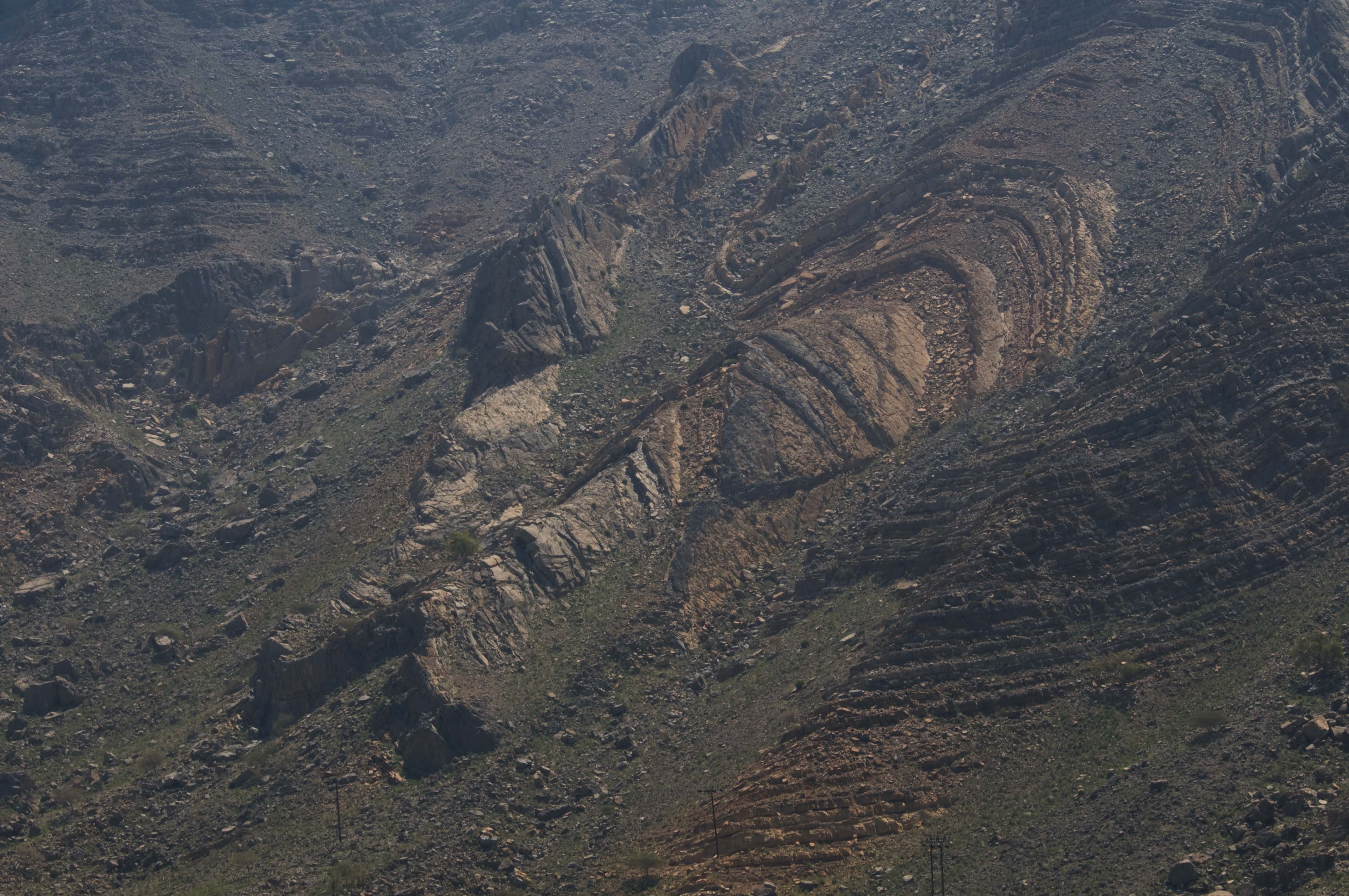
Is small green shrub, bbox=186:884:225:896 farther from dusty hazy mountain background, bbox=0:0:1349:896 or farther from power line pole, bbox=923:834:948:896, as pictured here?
power line pole, bbox=923:834:948:896

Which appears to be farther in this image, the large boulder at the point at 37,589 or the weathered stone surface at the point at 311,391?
the weathered stone surface at the point at 311,391

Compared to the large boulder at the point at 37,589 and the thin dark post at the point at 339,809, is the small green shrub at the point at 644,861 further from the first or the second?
the large boulder at the point at 37,589

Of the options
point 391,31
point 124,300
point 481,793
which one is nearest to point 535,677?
point 481,793

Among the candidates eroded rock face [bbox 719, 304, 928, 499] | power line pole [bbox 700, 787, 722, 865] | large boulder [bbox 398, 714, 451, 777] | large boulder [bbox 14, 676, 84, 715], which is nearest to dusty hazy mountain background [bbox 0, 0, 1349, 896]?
eroded rock face [bbox 719, 304, 928, 499]

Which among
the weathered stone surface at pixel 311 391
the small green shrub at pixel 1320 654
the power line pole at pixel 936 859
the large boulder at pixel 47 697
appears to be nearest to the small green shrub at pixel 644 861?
the power line pole at pixel 936 859

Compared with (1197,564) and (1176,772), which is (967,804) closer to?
(1176,772)

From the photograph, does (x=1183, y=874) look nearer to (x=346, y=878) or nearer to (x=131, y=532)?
(x=346, y=878)
